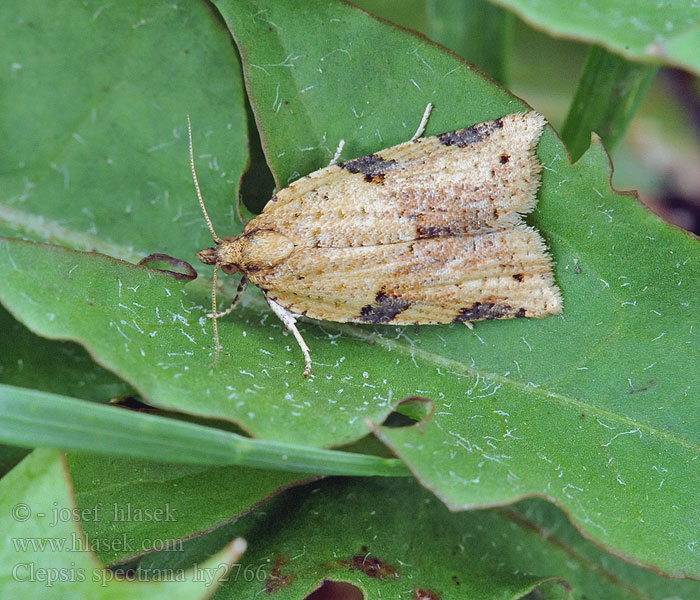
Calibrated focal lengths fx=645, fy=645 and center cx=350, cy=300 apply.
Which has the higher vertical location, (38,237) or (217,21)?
(217,21)

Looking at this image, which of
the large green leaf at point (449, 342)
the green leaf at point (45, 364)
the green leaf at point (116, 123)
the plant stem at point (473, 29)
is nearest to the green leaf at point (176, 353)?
the large green leaf at point (449, 342)

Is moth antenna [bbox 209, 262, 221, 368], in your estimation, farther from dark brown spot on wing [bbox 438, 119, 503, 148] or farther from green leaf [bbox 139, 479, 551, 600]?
dark brown spot on wing [bbox 438, 119, 503, 148]

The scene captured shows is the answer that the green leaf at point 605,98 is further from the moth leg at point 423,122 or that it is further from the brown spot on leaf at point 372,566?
the brown spot on leaf at point 372,566

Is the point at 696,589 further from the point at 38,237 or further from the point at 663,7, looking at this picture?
the point at 38,237

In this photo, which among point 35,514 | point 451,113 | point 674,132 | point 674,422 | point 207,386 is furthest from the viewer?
point 674,132

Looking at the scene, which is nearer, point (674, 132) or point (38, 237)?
point (38, 237)

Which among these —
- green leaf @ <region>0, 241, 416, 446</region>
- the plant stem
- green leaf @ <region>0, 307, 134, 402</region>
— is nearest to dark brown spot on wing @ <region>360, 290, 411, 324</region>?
green leaf @ <region>0, 241, 416, 446</region>

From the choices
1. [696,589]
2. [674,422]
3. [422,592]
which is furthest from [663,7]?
[696,589]
